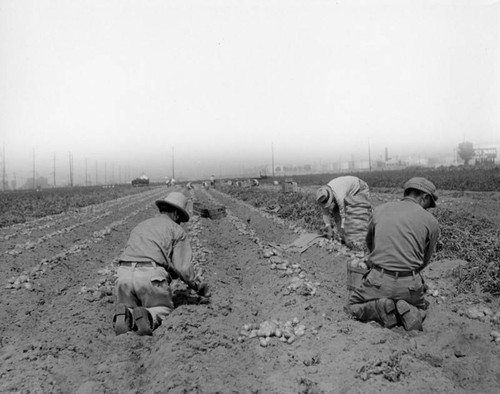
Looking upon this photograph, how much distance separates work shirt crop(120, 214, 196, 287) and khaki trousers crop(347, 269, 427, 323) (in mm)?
1939

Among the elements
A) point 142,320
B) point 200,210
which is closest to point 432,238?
point 142,320

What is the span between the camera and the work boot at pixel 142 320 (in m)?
4.43

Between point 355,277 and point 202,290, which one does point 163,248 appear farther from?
point 355,277

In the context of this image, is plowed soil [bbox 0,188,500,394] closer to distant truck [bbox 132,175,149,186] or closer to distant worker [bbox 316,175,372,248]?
distant worker [bbox 316,175,372,248]

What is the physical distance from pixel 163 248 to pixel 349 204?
4.19 m

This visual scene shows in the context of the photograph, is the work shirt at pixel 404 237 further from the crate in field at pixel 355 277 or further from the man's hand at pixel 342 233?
the man's hand at pixel 342 233

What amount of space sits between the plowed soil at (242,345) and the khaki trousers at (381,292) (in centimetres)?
15

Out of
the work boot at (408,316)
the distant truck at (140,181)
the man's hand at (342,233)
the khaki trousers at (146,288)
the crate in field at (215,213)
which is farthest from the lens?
the distant truck at (140,181)

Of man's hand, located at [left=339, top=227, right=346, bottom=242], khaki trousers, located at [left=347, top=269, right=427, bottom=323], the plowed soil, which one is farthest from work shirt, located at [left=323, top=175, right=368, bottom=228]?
khaki trousers, located at [left=347, top=269, right=427, bottom=323]

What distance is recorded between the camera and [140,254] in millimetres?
4656

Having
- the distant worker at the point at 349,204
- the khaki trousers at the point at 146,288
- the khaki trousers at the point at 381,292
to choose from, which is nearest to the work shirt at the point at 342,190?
the distant worker at the point at 349,204

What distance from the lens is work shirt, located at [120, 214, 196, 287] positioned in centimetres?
467

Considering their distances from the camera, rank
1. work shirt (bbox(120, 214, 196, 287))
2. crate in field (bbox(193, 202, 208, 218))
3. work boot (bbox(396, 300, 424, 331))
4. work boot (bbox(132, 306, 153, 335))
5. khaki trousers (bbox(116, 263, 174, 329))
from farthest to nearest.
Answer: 1. crate in field (bbox(193, 202, 208, 218))
2. work shirt (bbox(120, 214, 196, 287))
3. khaki trousers (bbox(116, 263, 174, 329))
4. work boot (bbox(132, 306, 153, 335))
5. work boot (bbox(396, 300, 424, 331))

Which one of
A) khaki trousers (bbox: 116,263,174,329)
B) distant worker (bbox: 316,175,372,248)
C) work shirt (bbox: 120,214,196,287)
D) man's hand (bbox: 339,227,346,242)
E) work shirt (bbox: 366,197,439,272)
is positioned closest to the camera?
work shirt (bbox: 366,197,439,272)
